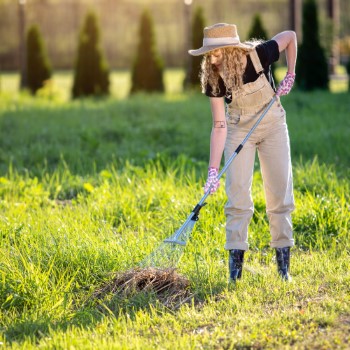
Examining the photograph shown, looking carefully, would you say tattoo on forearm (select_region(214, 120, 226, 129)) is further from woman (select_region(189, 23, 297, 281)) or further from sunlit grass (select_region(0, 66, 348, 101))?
→ sunlit grass (select_region(0, 66, 348, 101))

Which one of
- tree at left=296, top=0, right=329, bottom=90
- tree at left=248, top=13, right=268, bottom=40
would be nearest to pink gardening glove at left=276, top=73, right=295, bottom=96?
tree at left=296, top=0, right=329, bottom=90

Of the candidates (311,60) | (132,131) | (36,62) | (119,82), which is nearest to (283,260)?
(132,131)

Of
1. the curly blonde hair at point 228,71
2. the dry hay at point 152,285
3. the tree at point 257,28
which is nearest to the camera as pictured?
the dry hay at point 152,285

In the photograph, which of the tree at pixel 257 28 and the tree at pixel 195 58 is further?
the tree at pixel 195 58

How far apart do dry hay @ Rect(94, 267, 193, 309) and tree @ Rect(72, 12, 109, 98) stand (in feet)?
35.9

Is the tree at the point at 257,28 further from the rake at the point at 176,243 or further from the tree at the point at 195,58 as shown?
the rake at the point at 176,243

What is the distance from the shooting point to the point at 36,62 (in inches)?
616

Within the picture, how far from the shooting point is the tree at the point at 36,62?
15.6m

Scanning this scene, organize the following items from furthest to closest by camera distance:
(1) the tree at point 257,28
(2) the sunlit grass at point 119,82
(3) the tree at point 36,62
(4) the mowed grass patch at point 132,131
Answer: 1. (2) the sunlit grass at point 119,82
2. (3) the tree at point 36,62
3. (1) the tree at point 257,28
4. (4) the mowed grass patch at point 132,131

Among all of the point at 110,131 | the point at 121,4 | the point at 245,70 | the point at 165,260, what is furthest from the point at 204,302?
the point at 121,4

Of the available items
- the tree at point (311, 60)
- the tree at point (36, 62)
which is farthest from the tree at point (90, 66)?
the tree at point (311, 60)

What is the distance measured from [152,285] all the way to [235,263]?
53 centimetres

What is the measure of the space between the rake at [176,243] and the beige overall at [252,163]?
0.15ft

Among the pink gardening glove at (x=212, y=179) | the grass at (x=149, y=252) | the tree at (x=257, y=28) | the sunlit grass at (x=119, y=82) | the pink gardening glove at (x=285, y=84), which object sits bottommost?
the sunlit grass at (x=119, y=82)
